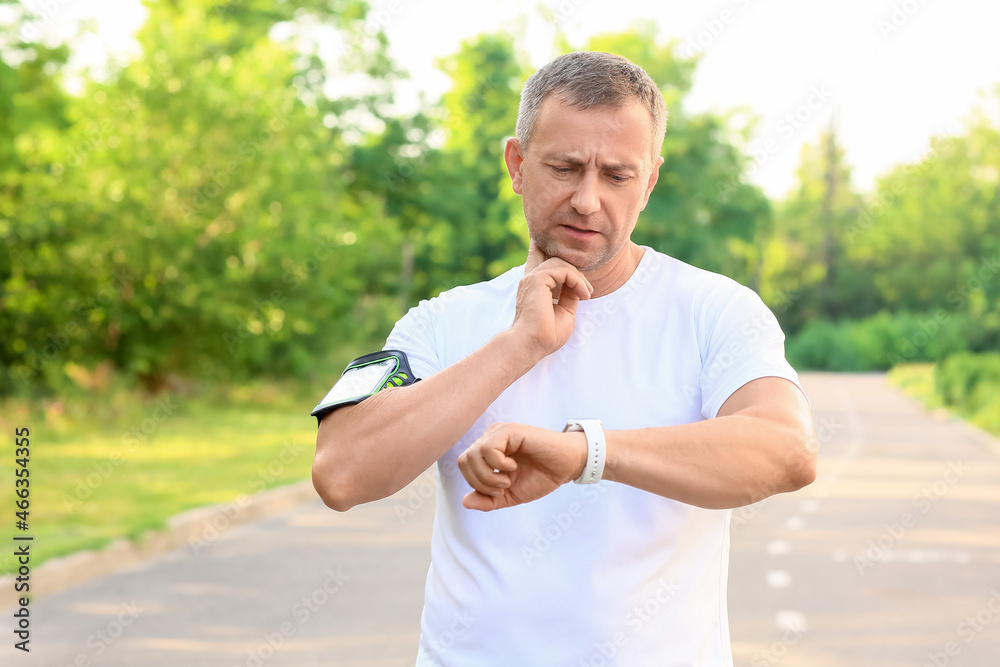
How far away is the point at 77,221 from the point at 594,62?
19.9 metres

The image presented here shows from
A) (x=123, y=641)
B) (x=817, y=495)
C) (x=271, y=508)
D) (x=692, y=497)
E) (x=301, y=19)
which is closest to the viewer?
(x=692, y=497)

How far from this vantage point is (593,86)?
212 centimetres

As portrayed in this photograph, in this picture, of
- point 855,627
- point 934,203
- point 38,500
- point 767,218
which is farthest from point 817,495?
point 934,203

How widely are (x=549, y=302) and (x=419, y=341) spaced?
0.35 meters

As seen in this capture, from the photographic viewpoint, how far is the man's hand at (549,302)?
2.07 m

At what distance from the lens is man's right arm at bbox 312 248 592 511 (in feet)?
6.70

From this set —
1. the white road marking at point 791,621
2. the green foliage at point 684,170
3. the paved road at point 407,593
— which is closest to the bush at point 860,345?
the green foliage at point 684,170

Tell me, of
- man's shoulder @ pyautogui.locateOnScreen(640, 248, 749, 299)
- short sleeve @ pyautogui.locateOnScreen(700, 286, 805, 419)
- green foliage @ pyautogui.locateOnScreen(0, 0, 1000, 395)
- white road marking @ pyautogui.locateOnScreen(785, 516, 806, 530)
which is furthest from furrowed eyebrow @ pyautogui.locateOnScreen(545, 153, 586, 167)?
green foliage @ pyautogui.locateOnScreen(0, 0, 1000, 395)

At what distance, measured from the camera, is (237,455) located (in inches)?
597

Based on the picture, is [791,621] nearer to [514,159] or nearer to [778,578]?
[778,578]

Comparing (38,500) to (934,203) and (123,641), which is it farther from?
(934,203)

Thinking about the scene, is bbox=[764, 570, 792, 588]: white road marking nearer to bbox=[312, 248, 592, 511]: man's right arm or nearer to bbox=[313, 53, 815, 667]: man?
bbox=[313, 53, 815, 667]: man

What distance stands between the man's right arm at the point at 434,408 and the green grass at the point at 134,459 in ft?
21.3

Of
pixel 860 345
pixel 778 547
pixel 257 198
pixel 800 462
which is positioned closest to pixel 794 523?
pixel 778 547
